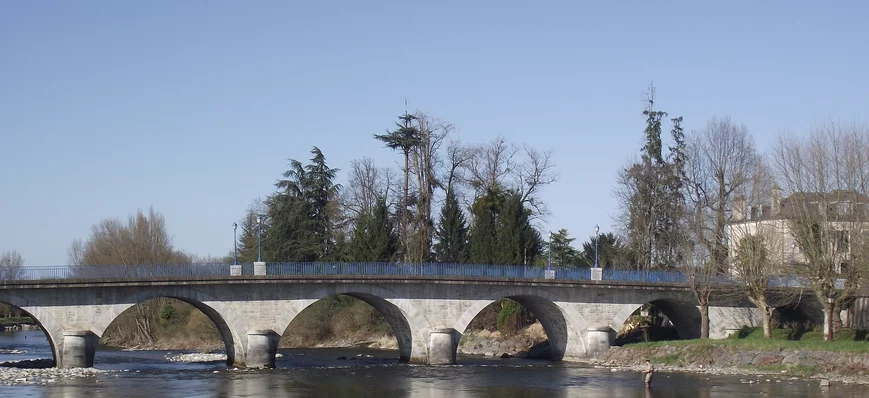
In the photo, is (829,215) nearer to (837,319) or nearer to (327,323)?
(837,319)

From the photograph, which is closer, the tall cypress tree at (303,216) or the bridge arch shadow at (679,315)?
the bridge arch shadow at (679,315)

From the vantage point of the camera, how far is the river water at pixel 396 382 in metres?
34.2

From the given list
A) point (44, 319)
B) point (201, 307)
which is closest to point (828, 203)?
point (201, 307)

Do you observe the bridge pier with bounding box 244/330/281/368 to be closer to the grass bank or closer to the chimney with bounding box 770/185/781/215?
the grass bank

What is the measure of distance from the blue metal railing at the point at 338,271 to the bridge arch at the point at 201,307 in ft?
2.20

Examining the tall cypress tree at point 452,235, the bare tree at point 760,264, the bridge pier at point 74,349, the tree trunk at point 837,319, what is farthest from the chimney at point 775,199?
the bridge pier at point 74,349

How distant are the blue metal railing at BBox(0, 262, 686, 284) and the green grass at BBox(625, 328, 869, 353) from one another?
176 inches

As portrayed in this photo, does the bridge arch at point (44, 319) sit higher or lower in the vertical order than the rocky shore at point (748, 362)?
higher

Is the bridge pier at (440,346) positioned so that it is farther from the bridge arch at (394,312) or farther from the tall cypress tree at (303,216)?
the tall cypress tree at (303,216)

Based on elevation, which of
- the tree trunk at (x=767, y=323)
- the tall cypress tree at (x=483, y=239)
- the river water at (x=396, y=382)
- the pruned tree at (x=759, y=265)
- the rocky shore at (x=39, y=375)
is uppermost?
the tall cypress tree at (x=483, y=239)

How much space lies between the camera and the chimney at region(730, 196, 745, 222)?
53.5m

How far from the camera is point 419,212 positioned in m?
67.4

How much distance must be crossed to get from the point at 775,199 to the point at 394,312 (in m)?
19.1

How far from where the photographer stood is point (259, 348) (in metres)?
43.4
